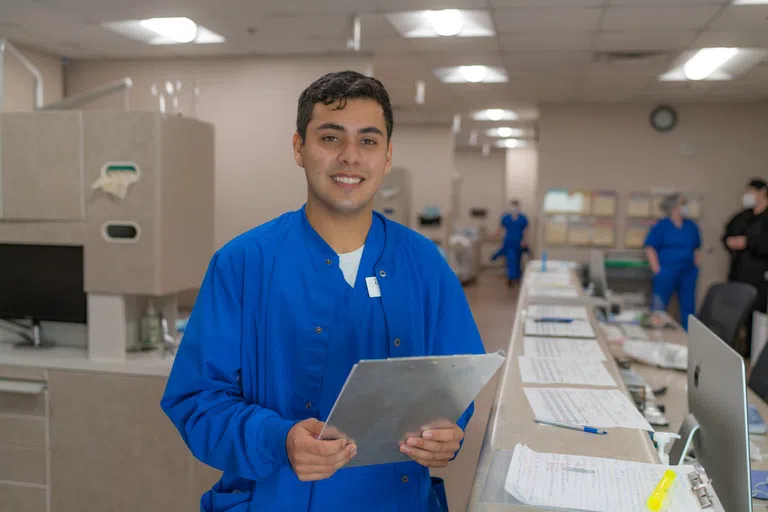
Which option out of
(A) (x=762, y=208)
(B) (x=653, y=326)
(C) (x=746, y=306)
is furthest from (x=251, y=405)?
(A) (x=762, y=208)

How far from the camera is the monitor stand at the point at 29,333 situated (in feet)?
11.6

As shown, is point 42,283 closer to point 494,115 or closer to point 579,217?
point 579,217

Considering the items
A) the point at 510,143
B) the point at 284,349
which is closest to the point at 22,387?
the point at 284,349

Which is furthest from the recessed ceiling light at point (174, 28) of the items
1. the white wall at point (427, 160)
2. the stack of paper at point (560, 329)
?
the white wall at point (427, 160)

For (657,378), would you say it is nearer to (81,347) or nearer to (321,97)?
(321,97)

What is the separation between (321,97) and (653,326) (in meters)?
3.92

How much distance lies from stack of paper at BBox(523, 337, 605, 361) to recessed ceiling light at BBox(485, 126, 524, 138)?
35.7 feet

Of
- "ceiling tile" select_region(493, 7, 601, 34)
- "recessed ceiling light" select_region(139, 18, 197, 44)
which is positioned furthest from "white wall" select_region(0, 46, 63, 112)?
"ceiling tile" select_region(493, 7, 601, 34)

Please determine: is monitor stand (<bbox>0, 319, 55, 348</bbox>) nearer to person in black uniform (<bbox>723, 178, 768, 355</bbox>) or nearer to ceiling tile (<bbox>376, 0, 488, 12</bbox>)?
ceiling tile (<bbox>376, 0, 488, 12</bbox>)

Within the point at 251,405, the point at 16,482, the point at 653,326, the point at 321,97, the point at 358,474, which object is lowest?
the point at 16,482

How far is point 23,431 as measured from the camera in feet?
10.8

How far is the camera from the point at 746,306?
13.3 ft

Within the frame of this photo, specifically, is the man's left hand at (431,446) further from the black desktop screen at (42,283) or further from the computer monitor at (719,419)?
the black desktop screen at (42,283)

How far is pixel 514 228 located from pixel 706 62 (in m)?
7.13
